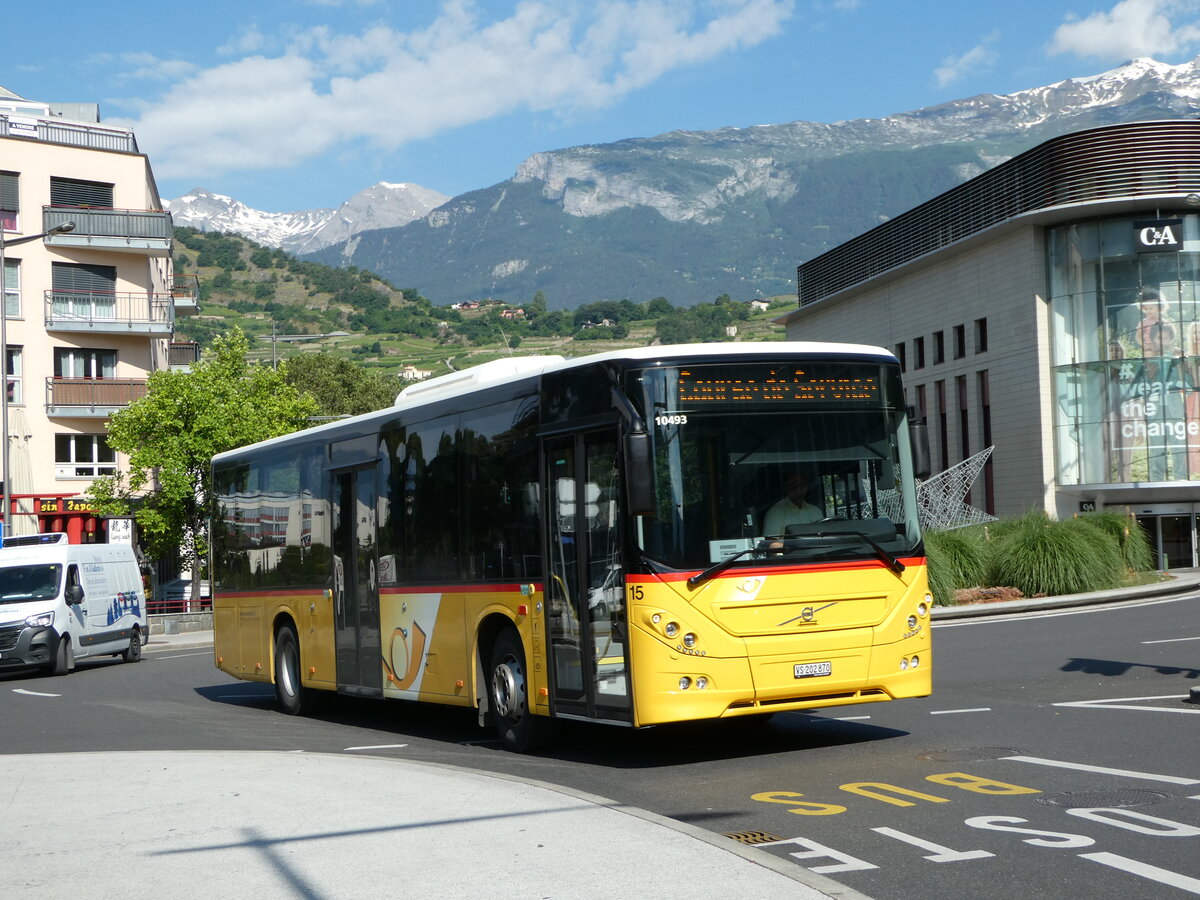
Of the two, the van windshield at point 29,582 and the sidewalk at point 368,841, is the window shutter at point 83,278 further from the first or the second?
the sidewalk at point 368,841

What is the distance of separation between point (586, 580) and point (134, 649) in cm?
2133

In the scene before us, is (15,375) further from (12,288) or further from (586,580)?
(586,580)

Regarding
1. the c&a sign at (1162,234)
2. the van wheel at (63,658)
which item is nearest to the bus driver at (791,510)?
the van wheel at (63,658)

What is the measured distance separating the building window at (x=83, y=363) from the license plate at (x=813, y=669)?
48.5m

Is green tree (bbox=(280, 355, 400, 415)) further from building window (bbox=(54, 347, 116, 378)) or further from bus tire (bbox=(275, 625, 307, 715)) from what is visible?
bus tire (bbox=(275, 625, 307, 715))

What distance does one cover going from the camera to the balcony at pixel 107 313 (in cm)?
5375

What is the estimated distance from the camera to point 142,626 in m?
30.5

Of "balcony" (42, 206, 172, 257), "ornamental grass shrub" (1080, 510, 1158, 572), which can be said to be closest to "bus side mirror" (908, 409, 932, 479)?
"ornamental grass shrub" (1080, 510, 1158, 572)

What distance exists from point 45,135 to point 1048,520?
1666 inches

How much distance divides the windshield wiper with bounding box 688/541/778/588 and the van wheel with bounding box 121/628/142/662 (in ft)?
71.7

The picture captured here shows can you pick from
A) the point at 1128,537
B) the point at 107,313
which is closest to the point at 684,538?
the point at 1128,537

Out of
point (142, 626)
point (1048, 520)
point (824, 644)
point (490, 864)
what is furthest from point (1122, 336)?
Answer: point (490, 864)

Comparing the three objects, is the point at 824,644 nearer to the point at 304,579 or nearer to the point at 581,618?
the point at 581,618

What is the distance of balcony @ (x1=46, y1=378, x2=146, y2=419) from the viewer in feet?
175
